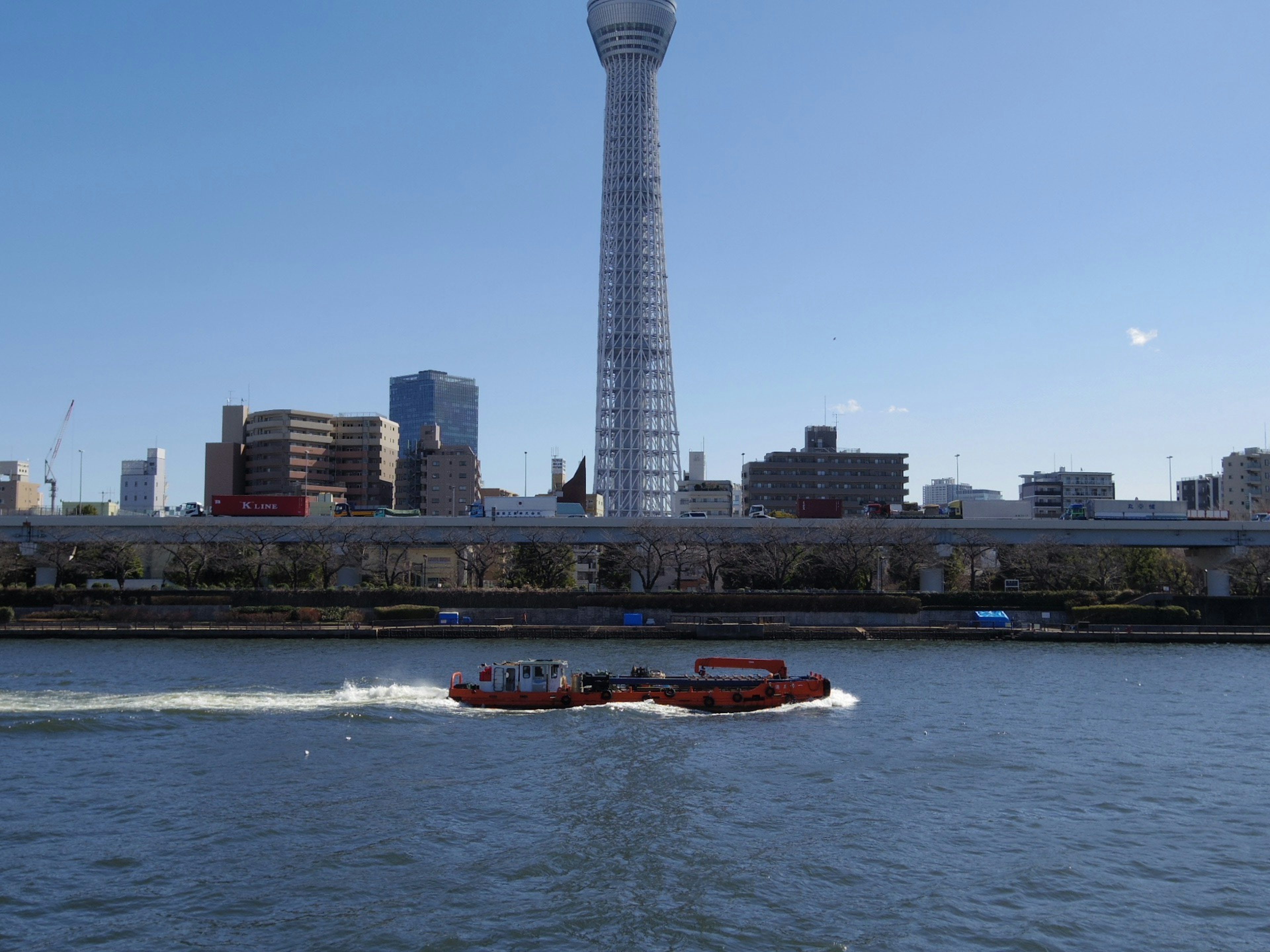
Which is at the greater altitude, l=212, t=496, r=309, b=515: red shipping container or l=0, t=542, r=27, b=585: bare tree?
l=212, t=496, r=309, b=515: red shipping container

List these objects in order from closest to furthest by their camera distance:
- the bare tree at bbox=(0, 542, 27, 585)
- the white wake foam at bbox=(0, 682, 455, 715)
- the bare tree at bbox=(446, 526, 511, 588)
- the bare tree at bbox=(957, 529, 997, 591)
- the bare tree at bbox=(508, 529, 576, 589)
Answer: the white wake foam at bbox=(0, 682, 455, 715)
the bare tree at bbox=(0, 542, 27, 585)
the bare tree at bbox=(957, 529, 997, 591)
the bare tree at bbox=(446, 526, 511, 588)
the bare tree at bbox=(508, 529, 576, 589)

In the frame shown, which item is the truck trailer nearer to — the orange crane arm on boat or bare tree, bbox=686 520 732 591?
bare tree, bbox=686 520 732 591

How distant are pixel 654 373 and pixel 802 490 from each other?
2873 centimetres

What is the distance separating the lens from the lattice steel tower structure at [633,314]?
552 ft

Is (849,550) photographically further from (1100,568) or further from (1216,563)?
(1216,563)

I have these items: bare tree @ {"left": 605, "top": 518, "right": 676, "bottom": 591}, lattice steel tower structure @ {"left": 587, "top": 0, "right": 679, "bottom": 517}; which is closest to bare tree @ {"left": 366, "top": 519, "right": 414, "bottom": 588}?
bare tree @ {"left": 605, "top": 518, "right": 676, "bottom": 591}

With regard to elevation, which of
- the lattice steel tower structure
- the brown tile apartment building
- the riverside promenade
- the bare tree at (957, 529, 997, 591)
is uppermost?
the lattice steel tower structure

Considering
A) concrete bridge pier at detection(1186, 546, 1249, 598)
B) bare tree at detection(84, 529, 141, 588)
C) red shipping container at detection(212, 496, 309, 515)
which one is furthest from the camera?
red shipping container at detection(212, 496, 309, 515)

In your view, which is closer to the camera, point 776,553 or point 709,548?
point 776,553

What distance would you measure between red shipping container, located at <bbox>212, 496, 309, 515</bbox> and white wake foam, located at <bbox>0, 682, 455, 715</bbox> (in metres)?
53.4

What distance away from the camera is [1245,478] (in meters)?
168

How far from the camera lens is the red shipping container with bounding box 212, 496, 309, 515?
97.4 metres

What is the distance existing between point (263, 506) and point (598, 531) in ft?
97.7

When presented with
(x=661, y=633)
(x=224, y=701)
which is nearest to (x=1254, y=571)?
(x=661, y=633)
